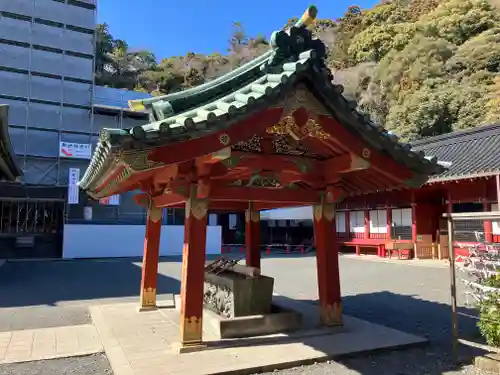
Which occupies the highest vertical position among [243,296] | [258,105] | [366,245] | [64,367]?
[258,105]

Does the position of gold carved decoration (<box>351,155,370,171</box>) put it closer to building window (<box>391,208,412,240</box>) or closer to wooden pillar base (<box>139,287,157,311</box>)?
wooden pillar base (<box>139,287,157,311</box>)

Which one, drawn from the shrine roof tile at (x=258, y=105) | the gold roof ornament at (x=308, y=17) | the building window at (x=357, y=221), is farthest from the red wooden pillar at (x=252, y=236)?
the building window at (x=357, y=221)

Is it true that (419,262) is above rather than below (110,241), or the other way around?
below

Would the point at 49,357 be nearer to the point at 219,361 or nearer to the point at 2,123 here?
the point at 219,361

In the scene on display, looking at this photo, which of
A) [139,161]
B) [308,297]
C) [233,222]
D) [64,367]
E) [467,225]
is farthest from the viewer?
[233,222]

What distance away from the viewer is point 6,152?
741 centimetres

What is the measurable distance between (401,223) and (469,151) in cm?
444

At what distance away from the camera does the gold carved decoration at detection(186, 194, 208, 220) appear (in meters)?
5.03

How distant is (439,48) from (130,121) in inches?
1084

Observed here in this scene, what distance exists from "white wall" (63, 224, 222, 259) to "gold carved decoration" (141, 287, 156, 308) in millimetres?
14771

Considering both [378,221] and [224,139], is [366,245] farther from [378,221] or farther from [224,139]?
[224,139]

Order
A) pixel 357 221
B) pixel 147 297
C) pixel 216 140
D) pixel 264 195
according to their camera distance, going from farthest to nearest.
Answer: pixel 357 221
pixel 147 297
pixel 264 195
pixel 216 140

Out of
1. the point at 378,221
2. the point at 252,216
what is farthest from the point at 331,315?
the point at 378,221

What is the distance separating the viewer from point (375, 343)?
531 centimetres
